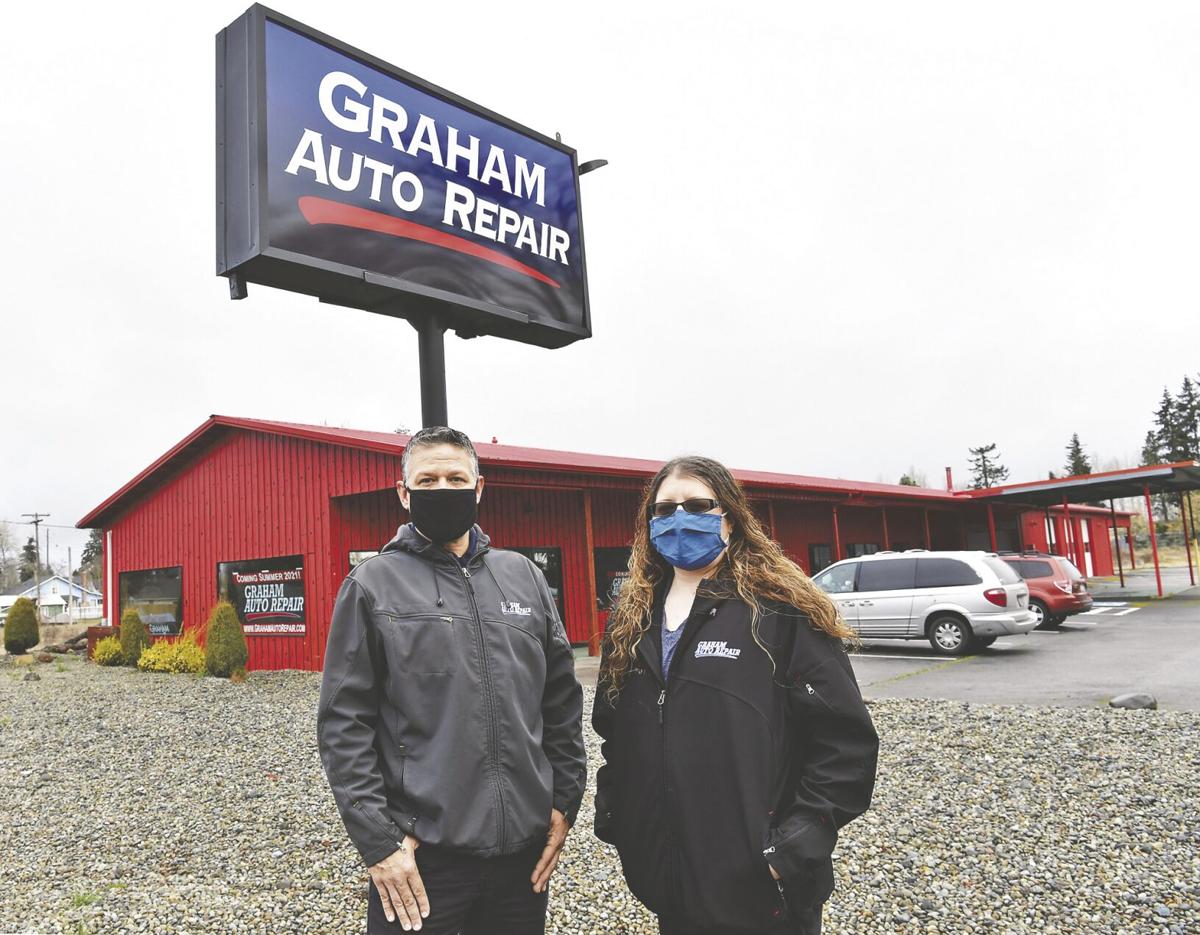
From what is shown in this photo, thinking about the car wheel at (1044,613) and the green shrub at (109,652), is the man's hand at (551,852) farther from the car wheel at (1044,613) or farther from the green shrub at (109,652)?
the green shrub at (109,652)

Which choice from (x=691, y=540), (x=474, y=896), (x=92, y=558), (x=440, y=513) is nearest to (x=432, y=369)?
(x=440, y=513)

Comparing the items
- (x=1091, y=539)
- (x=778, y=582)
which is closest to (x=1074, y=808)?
(x=778, y=582)

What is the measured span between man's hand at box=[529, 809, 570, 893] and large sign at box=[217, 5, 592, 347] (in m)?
2.44

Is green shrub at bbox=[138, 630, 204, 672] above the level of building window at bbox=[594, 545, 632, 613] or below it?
below

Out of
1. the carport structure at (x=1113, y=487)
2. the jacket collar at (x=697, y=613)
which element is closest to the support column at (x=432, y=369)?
the jacket collar at (x=697, y=613)

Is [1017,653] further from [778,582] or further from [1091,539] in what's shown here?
[1091,539]

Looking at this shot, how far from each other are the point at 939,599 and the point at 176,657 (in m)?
12.9

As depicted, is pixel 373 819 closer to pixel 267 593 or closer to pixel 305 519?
pixel 305 519

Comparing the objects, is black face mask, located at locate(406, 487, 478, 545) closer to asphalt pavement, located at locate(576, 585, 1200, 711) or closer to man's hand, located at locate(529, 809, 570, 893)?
man's hand, located at locate(529, 809, 570, 893)

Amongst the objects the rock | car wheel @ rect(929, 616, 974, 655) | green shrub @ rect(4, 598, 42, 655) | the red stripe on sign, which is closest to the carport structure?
car wheel @ rect(929, 616, 974, 655)

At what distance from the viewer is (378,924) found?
2.10 m

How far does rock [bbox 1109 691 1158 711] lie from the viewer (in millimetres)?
7633

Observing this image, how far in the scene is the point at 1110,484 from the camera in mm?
22344

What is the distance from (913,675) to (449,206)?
9173 millimetres
